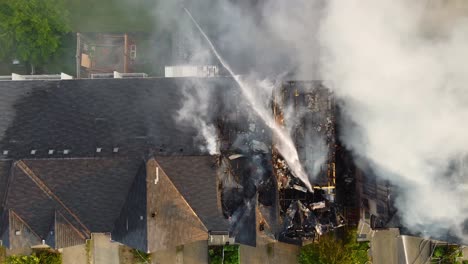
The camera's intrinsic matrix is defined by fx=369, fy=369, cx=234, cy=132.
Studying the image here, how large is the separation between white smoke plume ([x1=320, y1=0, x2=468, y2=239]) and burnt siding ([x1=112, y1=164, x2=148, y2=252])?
11.2 meters

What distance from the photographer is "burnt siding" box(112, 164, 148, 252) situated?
17.5 m

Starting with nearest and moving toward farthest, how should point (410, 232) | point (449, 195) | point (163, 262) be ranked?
point (449, 195)
point (410, 232)
point (163, 262)

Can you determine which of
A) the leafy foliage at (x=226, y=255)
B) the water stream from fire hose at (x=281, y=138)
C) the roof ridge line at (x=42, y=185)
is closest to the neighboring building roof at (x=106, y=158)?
the roof ridge line at (x=42, y=185)

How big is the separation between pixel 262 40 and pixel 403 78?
7801 millimetres

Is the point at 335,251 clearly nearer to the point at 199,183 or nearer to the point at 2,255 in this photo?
the point at 199,183

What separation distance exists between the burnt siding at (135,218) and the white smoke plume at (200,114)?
320 cm

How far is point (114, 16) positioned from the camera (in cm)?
2336

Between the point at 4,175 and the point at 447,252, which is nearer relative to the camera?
the point at 4,175

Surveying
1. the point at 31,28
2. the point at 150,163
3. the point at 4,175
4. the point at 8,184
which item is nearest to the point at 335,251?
the point at 150,163

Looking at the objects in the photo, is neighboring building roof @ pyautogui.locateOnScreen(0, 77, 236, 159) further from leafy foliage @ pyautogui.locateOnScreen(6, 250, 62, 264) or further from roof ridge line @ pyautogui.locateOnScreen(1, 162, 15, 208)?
leafy foliage @ pyautogui.locateOnScreen(6, 250, 62, 264)

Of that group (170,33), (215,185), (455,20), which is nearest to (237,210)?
(215,185)

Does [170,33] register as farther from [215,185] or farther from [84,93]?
[215,185]

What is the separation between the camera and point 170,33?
22891 millimetres

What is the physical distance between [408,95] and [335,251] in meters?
9.25
